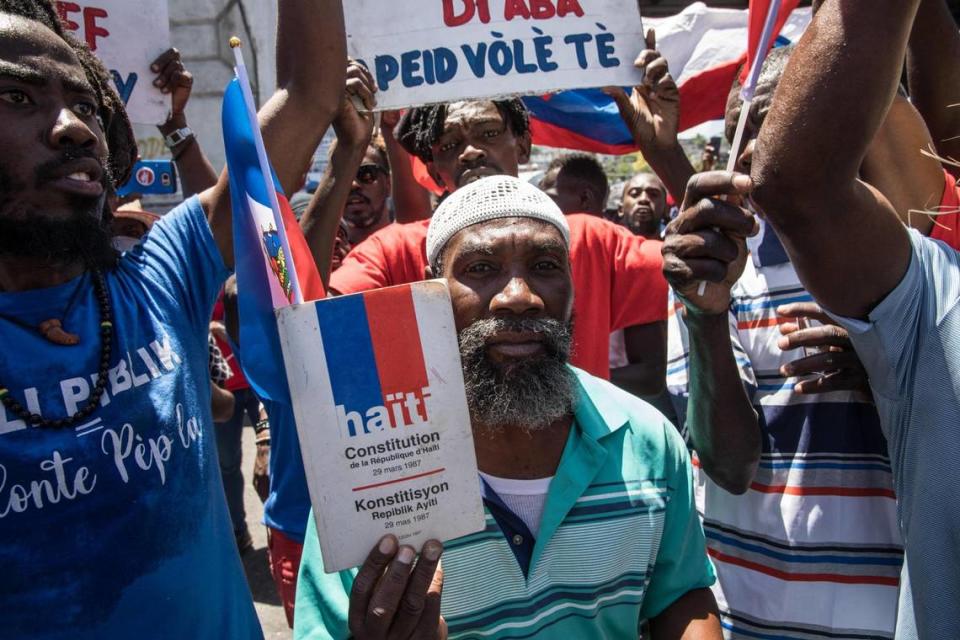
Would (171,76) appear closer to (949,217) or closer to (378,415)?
(378,415)

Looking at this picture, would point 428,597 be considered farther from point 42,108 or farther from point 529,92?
point 529,92

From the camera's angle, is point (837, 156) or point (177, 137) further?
point (177, 137)

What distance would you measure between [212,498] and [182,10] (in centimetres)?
1131

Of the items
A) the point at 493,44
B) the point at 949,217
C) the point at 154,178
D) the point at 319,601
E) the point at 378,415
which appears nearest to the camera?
the point at 378,415

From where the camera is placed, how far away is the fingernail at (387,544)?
1.23 m

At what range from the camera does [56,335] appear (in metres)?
1.58

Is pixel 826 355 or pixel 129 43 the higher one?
pixel 129 43

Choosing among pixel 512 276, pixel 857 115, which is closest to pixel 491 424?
pixel 512 276

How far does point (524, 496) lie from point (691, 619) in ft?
1.39

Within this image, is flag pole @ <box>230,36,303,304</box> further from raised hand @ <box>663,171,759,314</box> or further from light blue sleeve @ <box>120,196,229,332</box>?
raised hand @ <box>663,171,759,314</box>

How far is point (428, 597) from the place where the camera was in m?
1.29

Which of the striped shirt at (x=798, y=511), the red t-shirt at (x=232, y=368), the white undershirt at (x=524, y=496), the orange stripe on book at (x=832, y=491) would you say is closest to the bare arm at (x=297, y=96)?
the white undershirt at (x=524, y=496)

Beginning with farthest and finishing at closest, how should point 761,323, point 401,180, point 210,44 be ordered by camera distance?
point 210,44, point 401,180, point 761,323

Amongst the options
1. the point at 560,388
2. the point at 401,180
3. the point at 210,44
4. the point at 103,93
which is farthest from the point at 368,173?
the point at 210,44
